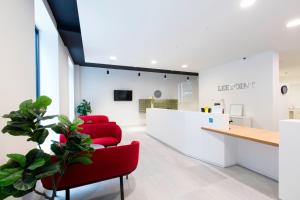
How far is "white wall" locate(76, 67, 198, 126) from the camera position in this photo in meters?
7.16

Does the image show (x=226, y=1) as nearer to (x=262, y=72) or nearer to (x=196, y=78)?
(x=262, y=72)

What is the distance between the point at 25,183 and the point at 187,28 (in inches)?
136

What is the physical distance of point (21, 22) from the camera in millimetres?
1581

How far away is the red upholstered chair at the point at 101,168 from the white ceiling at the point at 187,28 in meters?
2.24

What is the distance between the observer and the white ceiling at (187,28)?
2441mm

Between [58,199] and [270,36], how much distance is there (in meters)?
5.27

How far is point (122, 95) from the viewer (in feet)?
25.0

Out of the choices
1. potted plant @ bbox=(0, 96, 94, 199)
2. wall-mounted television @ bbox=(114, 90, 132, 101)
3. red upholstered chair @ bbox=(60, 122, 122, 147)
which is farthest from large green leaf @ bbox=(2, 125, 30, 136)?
wall-mounted television @ bbox=(114, 90, 132, 101)

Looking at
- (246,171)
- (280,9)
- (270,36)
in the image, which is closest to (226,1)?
(280,9)

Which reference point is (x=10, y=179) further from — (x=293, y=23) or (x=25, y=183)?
(x=293, y=23)

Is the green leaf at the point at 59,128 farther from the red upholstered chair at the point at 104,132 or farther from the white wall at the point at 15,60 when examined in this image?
the red upholstered chair at the point at 104,132

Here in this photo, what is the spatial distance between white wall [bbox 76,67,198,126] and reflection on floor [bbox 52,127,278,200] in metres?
4.81

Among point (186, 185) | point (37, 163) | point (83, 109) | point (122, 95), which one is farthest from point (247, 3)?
point (83, 109)

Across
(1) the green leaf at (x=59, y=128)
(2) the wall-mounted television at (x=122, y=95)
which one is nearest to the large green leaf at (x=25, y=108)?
(1) the green leaf at (x=59, y=128)
